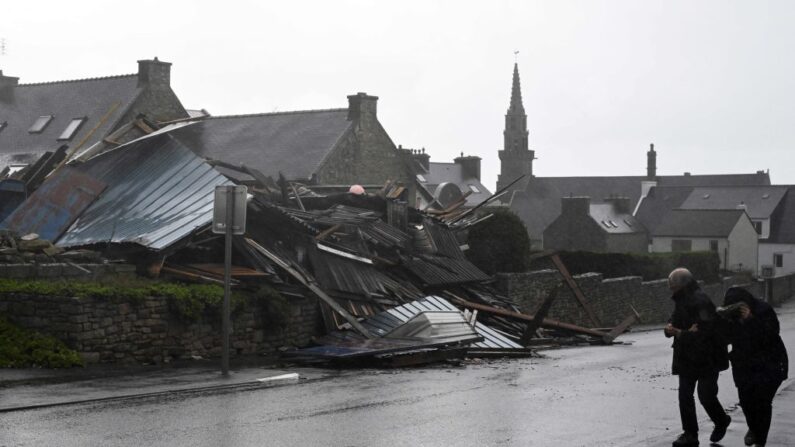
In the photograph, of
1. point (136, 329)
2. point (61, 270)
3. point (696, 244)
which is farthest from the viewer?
point (696, 244)

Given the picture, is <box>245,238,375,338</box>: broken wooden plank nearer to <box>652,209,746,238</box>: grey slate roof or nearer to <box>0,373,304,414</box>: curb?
<box>0,373,304,414</box>: curb

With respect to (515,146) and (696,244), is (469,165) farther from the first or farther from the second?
(515,146)

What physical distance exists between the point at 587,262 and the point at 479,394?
33.3 meters

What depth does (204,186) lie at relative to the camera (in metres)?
22.0

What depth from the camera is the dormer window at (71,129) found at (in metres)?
46.6

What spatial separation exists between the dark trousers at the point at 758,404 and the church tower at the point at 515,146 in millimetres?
143767

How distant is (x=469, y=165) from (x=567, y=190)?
47.7ft

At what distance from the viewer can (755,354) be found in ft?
33.9

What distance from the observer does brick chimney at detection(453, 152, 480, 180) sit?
99562mm

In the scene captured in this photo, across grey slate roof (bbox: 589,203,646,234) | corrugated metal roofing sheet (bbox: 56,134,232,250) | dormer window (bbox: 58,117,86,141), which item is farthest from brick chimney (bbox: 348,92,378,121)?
grey slate roof (bbox: 589,203,646,234)

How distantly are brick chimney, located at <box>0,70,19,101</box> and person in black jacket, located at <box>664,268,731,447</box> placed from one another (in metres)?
47.7

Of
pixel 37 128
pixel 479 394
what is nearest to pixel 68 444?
pixel 479 394

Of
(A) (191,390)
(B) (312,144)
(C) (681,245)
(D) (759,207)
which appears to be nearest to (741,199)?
(D) (759,207)

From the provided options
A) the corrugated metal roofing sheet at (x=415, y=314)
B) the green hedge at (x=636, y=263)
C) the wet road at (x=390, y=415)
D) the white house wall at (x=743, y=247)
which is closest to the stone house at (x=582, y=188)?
the white house wall at (x=743, y=247)
